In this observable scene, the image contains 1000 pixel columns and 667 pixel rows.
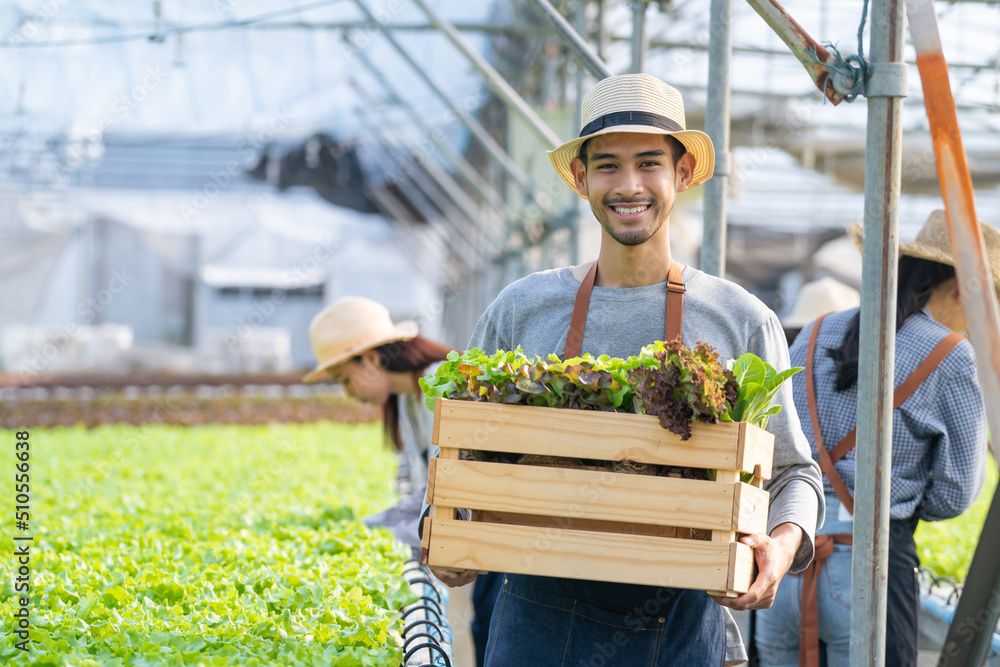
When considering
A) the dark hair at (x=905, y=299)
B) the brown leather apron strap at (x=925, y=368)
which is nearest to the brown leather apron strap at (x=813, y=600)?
the brown leather apron strap at (x=925, y=368)

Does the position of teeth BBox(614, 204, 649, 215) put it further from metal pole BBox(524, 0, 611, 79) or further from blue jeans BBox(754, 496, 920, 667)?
metal pole BBox(524, 0, 611, 79)

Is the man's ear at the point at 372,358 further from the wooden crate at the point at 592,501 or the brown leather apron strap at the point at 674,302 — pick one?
the wooden crate at the point at 592,501

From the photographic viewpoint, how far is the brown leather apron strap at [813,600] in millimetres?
2432

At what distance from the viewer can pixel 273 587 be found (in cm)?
263

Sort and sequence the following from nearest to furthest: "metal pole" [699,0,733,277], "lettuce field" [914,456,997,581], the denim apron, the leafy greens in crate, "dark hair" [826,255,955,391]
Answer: the leafy greens in crate, the denim apron, "dark hair" [826,255,955,391], "metal pole" [699,0,733,277], "lettuce field" [914,456,997,581]

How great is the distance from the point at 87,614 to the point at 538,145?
8301 mm

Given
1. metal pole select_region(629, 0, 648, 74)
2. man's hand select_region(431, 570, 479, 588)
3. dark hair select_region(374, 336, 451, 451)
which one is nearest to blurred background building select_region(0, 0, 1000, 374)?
metal pole select_region(629, 0, 648, 74)

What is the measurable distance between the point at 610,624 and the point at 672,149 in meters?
0.88

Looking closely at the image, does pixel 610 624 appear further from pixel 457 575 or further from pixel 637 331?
pixel 637 331

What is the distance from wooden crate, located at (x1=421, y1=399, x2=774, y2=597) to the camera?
1.50m

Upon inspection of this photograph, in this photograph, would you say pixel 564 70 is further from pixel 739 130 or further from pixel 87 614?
pixel 87 614

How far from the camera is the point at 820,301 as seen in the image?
482 centimetres

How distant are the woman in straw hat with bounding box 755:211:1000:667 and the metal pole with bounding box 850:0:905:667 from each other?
698 millimetres

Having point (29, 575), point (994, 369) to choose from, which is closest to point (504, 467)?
point (994, 369)
